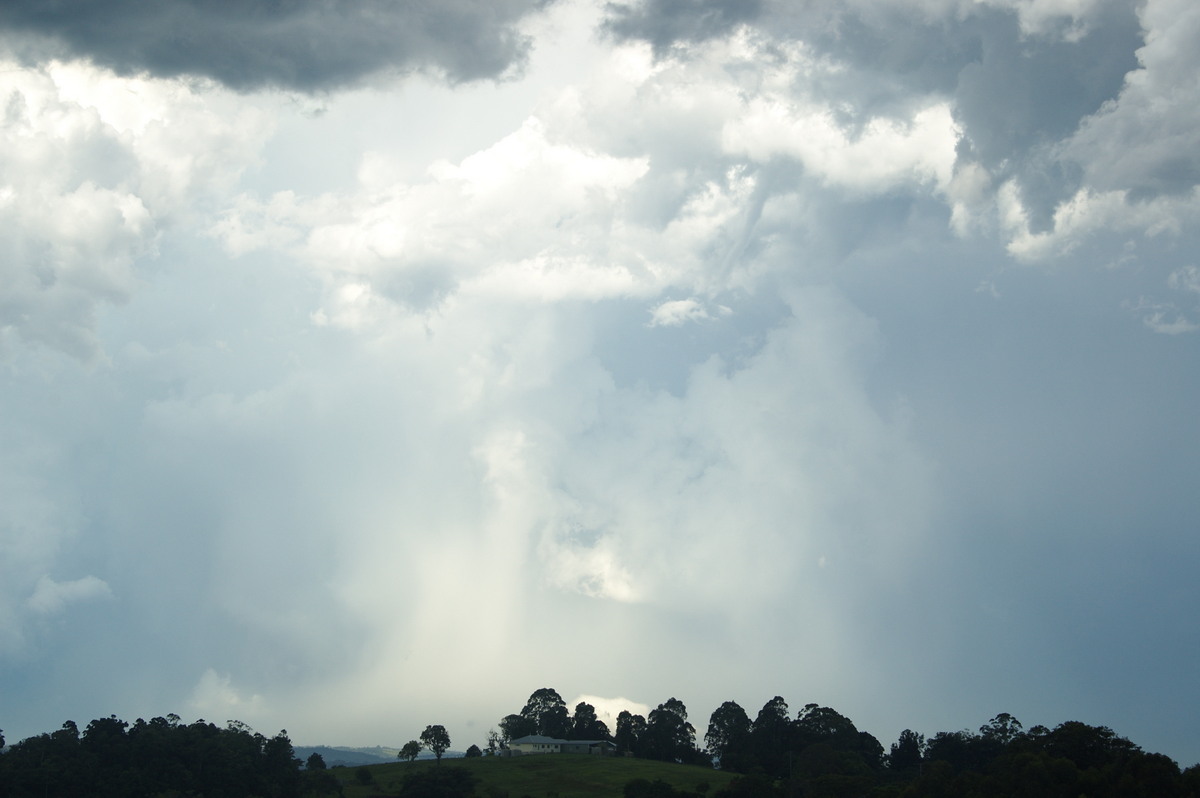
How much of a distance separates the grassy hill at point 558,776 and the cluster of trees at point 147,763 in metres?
21.4

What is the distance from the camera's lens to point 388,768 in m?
196

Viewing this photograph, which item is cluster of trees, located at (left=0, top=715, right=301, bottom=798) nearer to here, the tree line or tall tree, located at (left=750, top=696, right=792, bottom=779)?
the tree line

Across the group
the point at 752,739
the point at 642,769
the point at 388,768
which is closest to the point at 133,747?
the point at 388,768

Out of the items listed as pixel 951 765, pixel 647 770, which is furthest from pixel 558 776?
pixel 951 765

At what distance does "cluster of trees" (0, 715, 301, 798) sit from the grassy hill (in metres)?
21.4

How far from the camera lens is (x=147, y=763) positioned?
137500 mm

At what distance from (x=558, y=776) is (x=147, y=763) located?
69766mm

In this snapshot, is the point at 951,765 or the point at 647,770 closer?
the point at 951,765

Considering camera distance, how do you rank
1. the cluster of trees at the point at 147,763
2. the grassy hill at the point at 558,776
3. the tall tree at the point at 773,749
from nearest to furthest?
the cluster of trees at the point at 147,763
the grassy hill at the point at 558,776
the tall tree at the point at 773,749

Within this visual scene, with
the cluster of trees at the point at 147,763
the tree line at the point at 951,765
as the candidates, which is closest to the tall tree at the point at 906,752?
the tree line at the point at 951,765

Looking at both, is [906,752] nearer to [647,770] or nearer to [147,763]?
[647,770]

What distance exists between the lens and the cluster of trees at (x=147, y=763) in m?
130

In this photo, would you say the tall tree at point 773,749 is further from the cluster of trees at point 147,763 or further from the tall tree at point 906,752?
the cluster of trees at point 147,763

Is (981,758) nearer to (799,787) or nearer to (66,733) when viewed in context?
(799,787)
